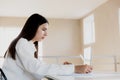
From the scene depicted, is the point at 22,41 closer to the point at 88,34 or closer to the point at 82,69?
the point at 82,69

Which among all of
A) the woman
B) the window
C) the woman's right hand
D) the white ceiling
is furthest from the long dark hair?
the window

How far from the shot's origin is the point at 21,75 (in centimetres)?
137

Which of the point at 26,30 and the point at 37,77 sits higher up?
the point at 26,30

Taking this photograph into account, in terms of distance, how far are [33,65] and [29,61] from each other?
0.11ft

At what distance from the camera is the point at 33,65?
1287 mm

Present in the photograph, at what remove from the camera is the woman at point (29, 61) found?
4.25 ft

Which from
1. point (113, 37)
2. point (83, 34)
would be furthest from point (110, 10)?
point (83, 34)

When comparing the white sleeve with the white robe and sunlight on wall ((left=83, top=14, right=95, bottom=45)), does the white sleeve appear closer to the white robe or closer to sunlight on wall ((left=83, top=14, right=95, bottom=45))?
the white robe

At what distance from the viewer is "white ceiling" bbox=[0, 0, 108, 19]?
5.60m

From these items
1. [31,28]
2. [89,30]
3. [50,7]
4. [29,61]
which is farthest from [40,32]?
[89,30]

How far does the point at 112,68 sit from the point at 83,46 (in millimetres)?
2325

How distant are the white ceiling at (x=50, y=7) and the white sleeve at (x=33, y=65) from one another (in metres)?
4.27

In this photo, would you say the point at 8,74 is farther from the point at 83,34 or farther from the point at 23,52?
the point at 83,34

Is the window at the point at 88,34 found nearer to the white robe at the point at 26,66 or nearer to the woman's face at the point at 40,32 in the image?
the woman's face at the point at 40,32
